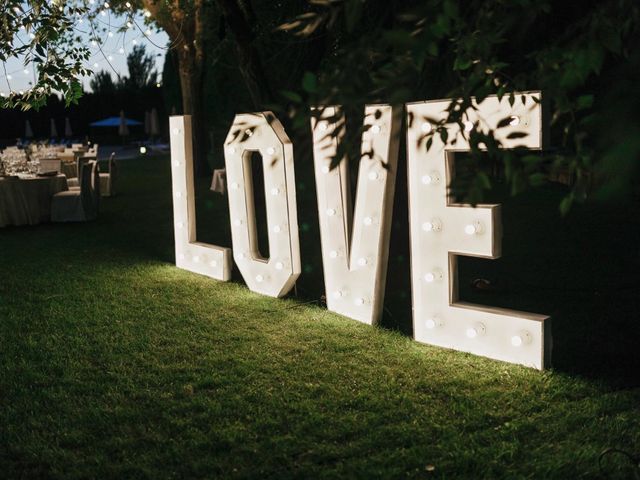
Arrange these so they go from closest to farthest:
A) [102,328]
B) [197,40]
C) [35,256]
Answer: [102,328] → [35,256] → [197,40]

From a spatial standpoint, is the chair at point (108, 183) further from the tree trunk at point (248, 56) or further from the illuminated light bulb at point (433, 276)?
the illuminated light bulb at point (433, 276)

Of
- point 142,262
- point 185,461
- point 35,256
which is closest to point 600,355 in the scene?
point 185,461

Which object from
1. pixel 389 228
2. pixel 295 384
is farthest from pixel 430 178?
pixel 295 384

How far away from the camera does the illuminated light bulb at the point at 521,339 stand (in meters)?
4.94

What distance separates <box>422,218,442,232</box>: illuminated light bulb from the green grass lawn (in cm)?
94

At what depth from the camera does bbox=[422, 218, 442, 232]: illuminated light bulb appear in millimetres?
5355

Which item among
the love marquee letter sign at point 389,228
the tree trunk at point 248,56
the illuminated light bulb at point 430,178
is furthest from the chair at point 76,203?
the illuminated light bulb at point 430,178

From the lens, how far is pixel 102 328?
6328 mm

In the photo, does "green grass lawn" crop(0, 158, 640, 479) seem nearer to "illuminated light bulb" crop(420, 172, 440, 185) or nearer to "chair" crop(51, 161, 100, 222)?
"illuminated light bulb" crop(420, 172, 440, 185)

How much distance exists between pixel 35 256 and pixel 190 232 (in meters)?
2.83

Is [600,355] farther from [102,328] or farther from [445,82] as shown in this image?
[102,328]

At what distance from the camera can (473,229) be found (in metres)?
5.10

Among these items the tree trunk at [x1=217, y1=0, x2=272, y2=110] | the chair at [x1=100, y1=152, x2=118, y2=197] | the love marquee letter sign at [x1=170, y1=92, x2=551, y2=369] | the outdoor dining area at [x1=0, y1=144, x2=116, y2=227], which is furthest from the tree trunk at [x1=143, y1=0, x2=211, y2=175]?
the love marquee letter sign at [x1=170, y1=92, x2=551, y2=369]

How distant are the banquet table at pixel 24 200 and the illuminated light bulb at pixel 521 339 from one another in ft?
35.4
